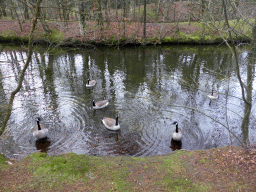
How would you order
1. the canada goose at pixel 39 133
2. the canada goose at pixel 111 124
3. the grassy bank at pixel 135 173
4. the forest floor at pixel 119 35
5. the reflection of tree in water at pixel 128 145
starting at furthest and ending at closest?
the forest floor at pixel 119 35, the canada goose at pixel 111 124, the canada goose at pixel 39 133, the reflection of tree in water at pixel 128 145, the grassy bank at pixel 135 173

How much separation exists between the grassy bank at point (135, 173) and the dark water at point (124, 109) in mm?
1083

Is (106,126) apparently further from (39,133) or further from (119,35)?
(119,35)

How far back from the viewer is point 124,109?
9758mm

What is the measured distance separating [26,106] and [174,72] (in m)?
11.7

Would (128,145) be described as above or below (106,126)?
below

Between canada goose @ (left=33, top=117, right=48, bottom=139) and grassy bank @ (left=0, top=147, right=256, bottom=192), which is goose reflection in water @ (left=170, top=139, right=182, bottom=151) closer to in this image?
grassy bank @ (left=0, top=147, right=256, bottom=192)

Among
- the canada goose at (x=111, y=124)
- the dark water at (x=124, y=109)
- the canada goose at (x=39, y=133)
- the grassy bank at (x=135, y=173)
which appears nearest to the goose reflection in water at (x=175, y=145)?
the dark water at (x=124, y=109)

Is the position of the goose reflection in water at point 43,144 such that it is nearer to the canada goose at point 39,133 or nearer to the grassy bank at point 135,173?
the canada goose at point 39,133

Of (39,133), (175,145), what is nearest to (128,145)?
(175,145)

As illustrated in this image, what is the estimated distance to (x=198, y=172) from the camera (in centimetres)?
414

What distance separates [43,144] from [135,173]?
4.78 m

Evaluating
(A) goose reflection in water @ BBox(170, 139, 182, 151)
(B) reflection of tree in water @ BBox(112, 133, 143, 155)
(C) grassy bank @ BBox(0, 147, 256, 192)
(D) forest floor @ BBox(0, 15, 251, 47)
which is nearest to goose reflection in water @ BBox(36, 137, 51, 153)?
(C) grassy bank @ BBox(0, 147, 256, 192)

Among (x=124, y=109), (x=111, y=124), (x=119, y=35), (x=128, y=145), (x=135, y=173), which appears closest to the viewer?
(x=135, y=173)

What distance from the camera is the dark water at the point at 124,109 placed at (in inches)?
276
